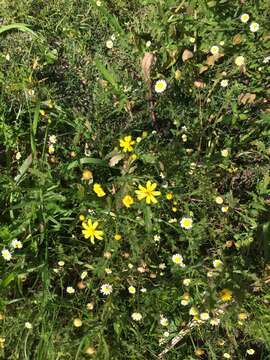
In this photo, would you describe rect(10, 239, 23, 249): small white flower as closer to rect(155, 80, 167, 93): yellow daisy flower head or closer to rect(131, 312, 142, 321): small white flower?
rect(131, 312, 142, 321): small white flower

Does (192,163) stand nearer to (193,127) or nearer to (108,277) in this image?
(193,127)

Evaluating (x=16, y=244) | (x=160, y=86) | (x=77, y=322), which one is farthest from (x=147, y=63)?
(x=77, y=322)

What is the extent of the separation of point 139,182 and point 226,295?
0.70 m

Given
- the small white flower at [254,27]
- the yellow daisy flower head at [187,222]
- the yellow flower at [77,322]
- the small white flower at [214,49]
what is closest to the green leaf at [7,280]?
the yellow flower at [77,322]

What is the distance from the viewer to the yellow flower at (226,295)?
202cm

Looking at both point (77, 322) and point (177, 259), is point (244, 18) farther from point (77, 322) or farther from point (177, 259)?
point (77, 322)

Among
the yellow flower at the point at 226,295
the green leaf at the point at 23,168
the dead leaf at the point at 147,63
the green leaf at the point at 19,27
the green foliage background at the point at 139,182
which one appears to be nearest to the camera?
the yellow flower at the point at 226,295

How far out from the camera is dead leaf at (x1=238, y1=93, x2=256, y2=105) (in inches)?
94.6

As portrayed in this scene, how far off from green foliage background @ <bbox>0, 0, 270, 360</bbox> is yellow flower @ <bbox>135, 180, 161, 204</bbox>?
0.04 meters

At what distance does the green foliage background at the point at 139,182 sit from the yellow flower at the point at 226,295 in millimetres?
32

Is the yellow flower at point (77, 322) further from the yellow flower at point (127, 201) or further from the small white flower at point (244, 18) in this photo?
the small white flower at point (244, 18)

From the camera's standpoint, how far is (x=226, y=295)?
202cm

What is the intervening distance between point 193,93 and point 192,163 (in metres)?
0.46

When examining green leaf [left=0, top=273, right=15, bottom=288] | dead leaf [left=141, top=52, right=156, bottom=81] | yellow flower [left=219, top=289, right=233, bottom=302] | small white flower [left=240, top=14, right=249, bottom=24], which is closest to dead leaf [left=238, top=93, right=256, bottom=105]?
small white flower [left=240, top=14, right=249, bottom=24]
